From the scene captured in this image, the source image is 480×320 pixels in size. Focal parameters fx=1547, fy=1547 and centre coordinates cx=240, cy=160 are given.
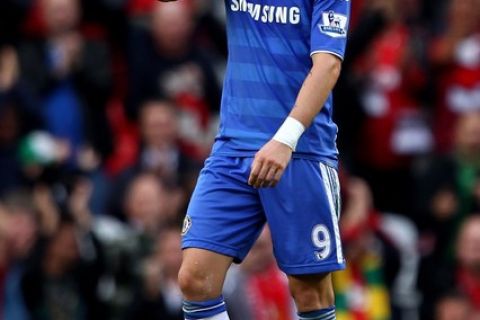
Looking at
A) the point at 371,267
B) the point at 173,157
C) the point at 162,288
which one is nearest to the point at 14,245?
the point at 162,288

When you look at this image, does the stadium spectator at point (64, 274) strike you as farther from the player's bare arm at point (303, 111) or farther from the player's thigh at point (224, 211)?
the player's bare arm at point (303, 111)

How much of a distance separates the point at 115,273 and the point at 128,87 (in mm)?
1918

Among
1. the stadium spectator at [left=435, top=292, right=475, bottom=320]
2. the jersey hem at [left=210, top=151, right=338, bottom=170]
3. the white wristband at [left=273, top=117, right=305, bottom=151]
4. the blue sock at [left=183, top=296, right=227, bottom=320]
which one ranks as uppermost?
the white wristband at [left=273, top=117, right=305, bottom=151]

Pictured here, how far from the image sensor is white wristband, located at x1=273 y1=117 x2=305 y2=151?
274 inches

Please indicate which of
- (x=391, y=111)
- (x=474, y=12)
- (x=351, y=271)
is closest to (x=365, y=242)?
(x=351, y=271)

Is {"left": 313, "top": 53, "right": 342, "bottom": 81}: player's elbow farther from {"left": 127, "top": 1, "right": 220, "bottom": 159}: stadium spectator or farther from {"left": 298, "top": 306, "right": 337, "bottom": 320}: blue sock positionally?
{"left": 127, "top": 1, "right": 220, "bottom": 159}: stadium spectator

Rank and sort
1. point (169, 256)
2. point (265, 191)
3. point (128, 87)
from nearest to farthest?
point (265, 191) → point (169, 256) → point (128, 87)

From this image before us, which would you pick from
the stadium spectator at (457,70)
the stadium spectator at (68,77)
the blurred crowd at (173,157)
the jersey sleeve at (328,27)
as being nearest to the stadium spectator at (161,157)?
the blurred crowd at (173,157)

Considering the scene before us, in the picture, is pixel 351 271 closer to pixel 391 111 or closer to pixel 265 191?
pixel 391 111

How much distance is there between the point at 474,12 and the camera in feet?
41.7

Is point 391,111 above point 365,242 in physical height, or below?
above

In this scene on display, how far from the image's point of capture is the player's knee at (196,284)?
7.09 metres

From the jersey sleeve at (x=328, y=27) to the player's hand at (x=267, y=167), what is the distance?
0.54 metres

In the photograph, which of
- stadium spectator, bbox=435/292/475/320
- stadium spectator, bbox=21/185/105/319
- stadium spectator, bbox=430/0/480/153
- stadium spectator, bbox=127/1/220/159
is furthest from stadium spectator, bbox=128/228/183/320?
stadium spectator, bbox=430/0/480/153
